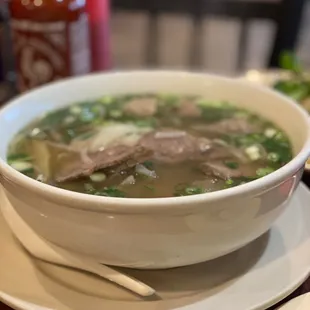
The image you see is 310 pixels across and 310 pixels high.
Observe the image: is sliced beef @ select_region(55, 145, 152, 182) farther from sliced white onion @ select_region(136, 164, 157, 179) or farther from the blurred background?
the blurred background

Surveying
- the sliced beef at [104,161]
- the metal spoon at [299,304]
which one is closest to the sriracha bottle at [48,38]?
the sliced beef at [104,161]

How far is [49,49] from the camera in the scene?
1366 mm

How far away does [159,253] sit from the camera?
79 centimetres

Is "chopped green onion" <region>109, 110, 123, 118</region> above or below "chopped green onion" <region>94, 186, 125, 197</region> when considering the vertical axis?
below

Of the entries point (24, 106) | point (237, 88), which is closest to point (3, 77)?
point (24, 106)

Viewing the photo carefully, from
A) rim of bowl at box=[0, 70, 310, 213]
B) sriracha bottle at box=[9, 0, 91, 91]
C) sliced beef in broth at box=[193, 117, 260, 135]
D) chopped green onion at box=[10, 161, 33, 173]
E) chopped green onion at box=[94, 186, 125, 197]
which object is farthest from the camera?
sriracha bottle at box=[9, 0, 91, 91]

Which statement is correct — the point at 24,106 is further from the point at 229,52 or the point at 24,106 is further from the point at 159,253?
the point at 229,52

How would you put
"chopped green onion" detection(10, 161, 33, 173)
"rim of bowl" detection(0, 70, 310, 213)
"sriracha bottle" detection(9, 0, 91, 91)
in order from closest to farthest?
1. "rim of bowl" detection(0, 70, 310, 213)
2. "chopped green onion" detection(10, 161, 33, 173)
3. "sriracha bottle" detection(9, 0, 91, 91)

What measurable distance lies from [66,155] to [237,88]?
16.8 inches

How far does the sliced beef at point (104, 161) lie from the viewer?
954 millimetres

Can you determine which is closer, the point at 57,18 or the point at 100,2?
the point at 57,18

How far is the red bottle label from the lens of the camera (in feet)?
4.40

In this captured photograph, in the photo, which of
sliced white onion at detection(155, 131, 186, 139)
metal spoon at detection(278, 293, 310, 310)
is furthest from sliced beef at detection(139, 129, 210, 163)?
metal spoon at detection(278, 293, 310, 310)

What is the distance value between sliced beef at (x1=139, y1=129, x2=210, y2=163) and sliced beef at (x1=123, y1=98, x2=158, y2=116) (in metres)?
0.14
